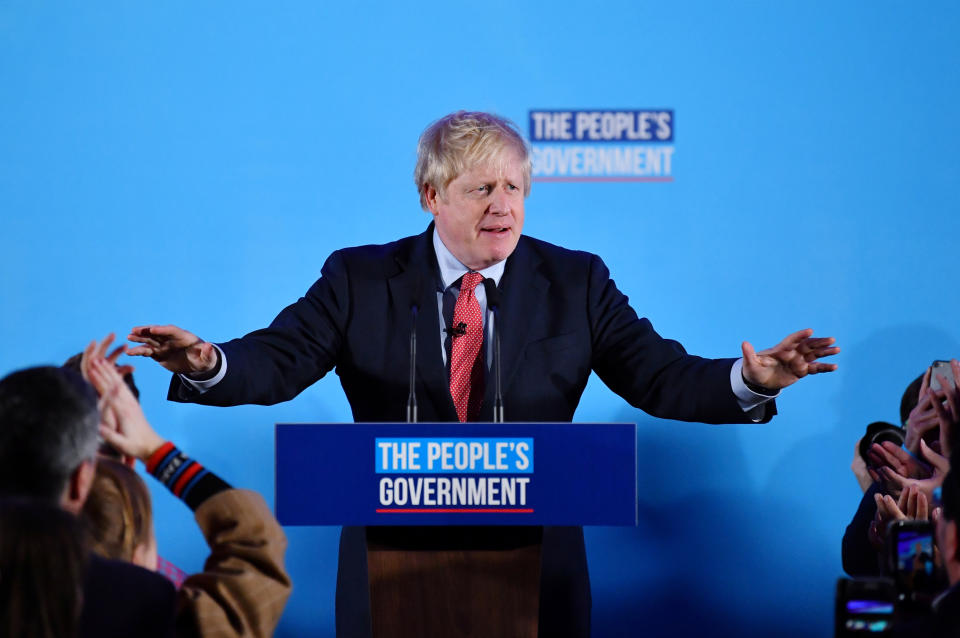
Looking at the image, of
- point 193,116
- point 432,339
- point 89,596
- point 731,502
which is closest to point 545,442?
point 432,339

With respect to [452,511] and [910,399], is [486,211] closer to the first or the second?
[452,511]

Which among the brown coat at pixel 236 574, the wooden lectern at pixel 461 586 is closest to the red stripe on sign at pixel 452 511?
the wooden lectern at pixel 461 586

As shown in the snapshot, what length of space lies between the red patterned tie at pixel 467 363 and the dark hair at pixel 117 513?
0.90 m

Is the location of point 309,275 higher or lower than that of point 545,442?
higher

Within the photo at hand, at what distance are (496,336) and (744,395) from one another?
56 cm

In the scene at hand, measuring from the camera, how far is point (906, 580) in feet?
6.07

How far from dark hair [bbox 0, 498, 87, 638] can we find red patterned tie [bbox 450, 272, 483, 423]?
48.5 inches

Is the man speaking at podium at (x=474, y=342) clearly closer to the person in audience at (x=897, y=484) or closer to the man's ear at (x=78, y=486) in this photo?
the person in audience at (x=897, y=484)

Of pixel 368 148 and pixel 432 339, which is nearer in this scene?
pixel 432 339

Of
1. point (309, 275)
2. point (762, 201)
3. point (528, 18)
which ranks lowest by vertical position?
point (309, 275)

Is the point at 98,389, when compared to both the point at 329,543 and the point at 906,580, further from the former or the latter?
the point at 329,543

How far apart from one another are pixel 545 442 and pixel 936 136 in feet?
8.30

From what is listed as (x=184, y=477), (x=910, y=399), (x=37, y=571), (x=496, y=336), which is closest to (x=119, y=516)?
(x=184, y=477)

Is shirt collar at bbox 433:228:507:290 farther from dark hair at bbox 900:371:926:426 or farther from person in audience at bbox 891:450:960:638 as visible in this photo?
dark hair at bbox 900:371:926:426
